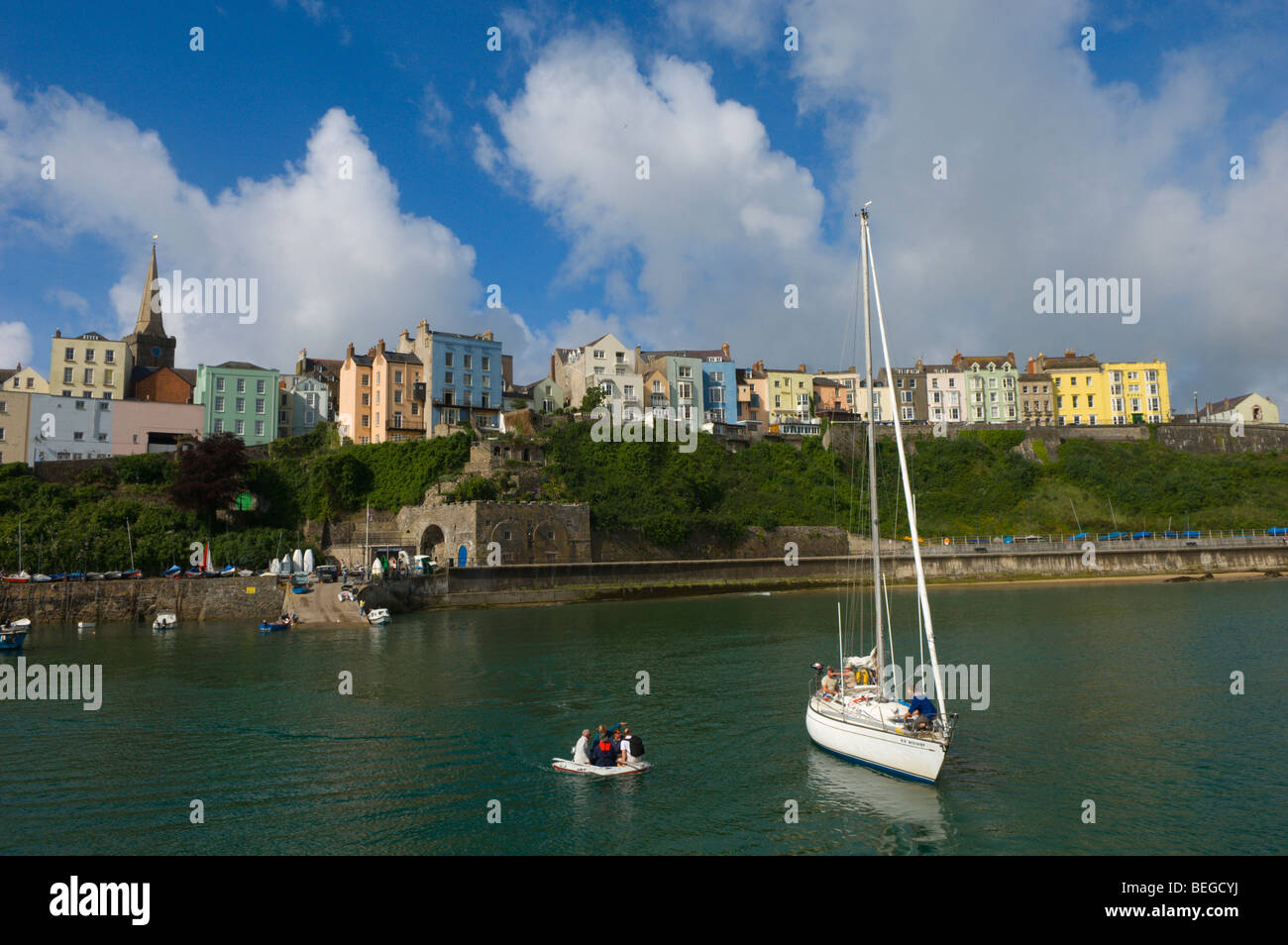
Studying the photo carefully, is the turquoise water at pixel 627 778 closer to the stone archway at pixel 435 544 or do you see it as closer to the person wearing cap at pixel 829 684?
the person wearing cap at pixel 829 684

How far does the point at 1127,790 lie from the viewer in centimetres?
1524

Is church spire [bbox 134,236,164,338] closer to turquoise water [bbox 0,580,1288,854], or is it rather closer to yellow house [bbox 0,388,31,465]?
yellow house [bbox 0,388,31,465]

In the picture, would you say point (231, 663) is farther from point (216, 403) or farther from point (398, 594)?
point (216, 403)

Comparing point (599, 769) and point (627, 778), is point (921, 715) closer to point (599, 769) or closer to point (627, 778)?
point (627, 778)

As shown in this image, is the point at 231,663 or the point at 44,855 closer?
the point at 44,855

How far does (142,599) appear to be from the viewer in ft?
151

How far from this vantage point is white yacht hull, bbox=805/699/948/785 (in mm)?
15000

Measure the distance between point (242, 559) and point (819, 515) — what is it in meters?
45.3

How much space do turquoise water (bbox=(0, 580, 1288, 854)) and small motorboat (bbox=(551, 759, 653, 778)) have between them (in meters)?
0.18

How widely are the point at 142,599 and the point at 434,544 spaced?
18593mm

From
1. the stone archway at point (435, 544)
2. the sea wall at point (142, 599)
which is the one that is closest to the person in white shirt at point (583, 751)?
the sea wall at point (142, 599)
